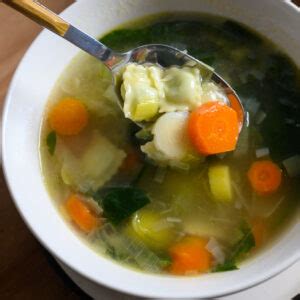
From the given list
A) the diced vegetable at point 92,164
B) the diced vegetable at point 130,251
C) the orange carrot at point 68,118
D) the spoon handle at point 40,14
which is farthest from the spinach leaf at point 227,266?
the spoon handle at point 40,14

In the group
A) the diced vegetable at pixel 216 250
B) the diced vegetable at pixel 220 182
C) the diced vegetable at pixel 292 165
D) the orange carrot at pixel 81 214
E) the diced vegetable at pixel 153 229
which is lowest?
the orange carrot at pixel 81 214

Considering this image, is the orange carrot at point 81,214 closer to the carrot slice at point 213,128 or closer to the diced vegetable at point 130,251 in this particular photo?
the diced vegetable at point 130,251

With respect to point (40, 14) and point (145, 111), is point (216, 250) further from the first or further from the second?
point (40, 14)

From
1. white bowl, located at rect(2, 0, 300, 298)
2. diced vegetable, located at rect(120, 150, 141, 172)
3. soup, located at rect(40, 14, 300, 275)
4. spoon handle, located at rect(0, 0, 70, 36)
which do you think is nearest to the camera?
white bowl, located at rect(2, 0, 300, 298)

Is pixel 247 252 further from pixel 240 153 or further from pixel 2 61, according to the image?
pixel 2 61

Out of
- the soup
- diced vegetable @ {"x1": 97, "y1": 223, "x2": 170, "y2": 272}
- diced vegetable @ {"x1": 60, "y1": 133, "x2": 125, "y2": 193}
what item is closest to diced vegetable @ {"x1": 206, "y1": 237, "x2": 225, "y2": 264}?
the soup

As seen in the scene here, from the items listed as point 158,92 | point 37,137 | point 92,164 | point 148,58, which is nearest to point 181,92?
point 158,92

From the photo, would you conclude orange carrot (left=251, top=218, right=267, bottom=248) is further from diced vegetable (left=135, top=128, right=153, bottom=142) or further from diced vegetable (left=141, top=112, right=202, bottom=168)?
diced vegetable (left=135, top=128, right=153, bottom=142)
